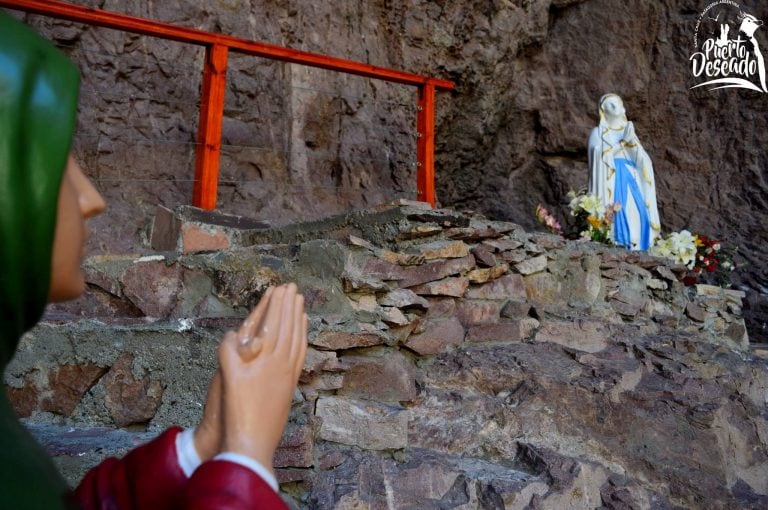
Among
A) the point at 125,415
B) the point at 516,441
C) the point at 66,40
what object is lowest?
the point at 516,441

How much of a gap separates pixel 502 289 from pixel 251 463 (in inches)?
89.7

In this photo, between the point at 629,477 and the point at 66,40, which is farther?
the point at 66,40

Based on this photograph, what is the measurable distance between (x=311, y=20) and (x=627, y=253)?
350 centimetres

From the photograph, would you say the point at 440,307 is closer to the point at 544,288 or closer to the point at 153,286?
the point at 544,288

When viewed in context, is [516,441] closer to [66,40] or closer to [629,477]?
[629,477]

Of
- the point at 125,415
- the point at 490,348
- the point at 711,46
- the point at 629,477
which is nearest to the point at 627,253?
the point at 490,348

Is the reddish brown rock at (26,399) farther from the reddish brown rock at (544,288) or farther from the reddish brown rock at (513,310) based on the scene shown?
the reddish brown rock at (544,288)

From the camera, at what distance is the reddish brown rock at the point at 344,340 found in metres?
2.05

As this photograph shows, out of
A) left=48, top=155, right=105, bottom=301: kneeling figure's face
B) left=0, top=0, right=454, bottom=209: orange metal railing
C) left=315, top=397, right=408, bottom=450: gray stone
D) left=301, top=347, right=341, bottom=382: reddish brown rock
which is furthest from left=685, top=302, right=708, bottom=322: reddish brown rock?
left=48, top=155, right=105, bottom=301: kneeling figure's face

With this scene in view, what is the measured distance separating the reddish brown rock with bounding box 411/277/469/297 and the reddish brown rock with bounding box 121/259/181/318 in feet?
2.87

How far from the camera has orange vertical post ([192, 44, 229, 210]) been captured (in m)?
3.28

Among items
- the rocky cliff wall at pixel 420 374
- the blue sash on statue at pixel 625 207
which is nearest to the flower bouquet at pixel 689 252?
the blue sash on statue at pixel 625 207

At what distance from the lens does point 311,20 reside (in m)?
5.84

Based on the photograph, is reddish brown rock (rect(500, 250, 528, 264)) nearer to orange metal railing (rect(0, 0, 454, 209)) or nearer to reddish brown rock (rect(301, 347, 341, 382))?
reddish brown rock (rect(301, 347, 341, 382))
